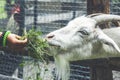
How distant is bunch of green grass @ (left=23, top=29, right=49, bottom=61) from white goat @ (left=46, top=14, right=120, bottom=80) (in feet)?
0.72

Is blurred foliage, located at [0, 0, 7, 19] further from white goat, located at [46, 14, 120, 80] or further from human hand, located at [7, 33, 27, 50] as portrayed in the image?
human hand, located at [7, 33, 27, 50]

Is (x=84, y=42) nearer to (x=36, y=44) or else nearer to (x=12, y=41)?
(x=36, y=44)

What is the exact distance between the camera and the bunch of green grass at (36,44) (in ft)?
11.7

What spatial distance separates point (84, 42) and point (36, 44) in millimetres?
604

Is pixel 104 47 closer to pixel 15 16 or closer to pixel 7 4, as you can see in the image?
pixel 15 16

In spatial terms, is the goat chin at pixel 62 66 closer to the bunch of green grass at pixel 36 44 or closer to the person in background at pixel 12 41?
the bunch of green grass at pixel 36 44

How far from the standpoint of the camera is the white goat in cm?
386

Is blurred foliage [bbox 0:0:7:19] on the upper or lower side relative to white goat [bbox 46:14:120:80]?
lower

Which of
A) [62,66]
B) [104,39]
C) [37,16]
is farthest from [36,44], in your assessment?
[37,16]

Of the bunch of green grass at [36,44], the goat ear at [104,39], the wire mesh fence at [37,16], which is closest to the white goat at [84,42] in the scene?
the goat ear at [104,39]

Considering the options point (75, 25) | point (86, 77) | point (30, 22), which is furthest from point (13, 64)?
point (75, 25)

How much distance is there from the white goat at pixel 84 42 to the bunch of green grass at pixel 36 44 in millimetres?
218

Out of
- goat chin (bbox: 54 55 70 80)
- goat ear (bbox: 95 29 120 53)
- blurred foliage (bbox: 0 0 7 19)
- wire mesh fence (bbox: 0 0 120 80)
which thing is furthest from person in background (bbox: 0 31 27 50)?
blurred foliage (bbox: 0 0 7 19)

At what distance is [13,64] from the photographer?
23.4 feet
